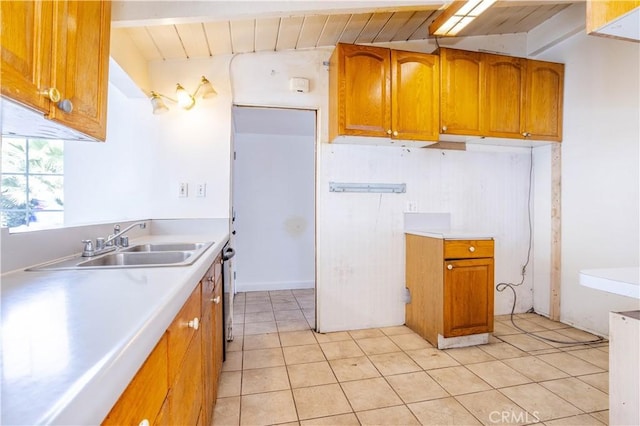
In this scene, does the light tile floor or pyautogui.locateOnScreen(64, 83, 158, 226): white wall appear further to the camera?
pyautogui.locateOnScreen(64, 83, 158, 226): white wall

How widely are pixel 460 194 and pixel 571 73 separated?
4.75ft

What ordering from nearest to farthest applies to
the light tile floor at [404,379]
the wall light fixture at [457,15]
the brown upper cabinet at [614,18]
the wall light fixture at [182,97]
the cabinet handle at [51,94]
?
the cabinet handle at [51,94], the brown upper cabinet at [614,18], the light tile floor at [404,379], the wall light fixture at [457,15], the wall light fixture at [182,97]

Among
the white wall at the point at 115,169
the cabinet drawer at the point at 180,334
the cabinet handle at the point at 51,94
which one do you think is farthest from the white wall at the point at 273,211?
the cabinet handle at the point at 51,94

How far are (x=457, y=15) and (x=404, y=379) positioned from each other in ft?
8.05

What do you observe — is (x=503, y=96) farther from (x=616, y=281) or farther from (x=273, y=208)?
(x=273, y=208)

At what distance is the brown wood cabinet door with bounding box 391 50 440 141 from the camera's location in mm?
2543

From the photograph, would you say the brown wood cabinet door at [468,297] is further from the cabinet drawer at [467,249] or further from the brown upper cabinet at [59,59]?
the brown upper cabinet at [59,59]

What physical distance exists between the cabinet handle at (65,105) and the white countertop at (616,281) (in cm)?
196

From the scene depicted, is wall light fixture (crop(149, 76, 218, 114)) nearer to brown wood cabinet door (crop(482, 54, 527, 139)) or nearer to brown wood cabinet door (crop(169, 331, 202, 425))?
brown wood cabinet door (crop(169, 331, 202, 425))

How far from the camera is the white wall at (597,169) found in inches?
96.1

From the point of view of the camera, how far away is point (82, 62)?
109 cm

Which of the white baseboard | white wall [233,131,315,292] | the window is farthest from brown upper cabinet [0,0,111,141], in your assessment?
the white baseboard

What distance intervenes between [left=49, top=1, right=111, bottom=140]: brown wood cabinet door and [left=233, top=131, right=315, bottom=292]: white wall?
9.31ft

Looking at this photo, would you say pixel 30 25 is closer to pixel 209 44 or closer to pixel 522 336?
pixel 209 44
